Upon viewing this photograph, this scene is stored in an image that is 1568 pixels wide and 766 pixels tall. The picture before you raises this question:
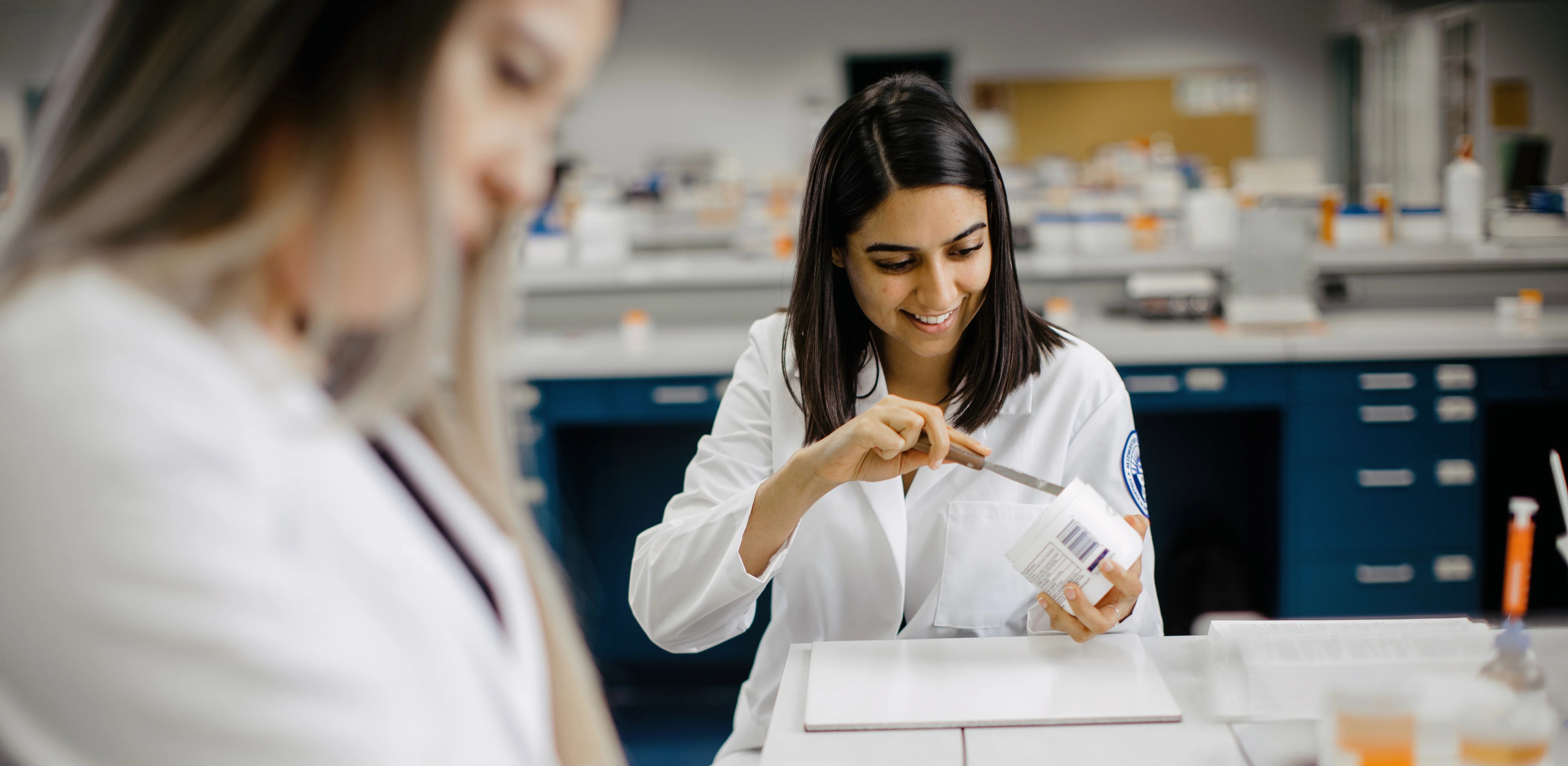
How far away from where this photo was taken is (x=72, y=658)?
0.39 metres

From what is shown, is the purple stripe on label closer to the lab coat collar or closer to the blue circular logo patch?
the blue circular logo patch

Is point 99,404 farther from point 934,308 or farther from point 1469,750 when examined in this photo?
point 934,308

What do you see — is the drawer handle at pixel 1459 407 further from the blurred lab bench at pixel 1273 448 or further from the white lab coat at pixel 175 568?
the white lab coat at pixel 175 568

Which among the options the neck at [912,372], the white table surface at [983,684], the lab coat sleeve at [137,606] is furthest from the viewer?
the neck at [912,372]

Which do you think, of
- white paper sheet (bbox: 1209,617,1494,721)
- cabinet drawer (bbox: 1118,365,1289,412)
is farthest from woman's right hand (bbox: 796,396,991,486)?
cabinet drawer (bbox: 1118,365,1289,412)

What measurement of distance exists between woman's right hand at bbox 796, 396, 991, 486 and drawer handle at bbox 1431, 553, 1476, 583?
7.08 feet

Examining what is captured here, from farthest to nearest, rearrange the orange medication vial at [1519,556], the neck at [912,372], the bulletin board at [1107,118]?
the bulletin board at [1107,118]
the neck at [912,372]
the orange medication vial at [1519,556]

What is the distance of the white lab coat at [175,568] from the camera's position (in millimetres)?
392

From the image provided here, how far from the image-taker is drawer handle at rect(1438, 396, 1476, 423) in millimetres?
2785

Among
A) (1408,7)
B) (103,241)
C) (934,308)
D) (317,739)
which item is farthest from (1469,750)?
(1408,7)

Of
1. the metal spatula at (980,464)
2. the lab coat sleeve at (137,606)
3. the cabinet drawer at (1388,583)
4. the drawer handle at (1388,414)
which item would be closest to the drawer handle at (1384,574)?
the cabinet drawer at (1388,583)

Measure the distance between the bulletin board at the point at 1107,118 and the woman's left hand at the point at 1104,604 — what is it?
32.5 ft

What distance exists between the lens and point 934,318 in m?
1.44

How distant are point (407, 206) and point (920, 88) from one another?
1.10 meters
